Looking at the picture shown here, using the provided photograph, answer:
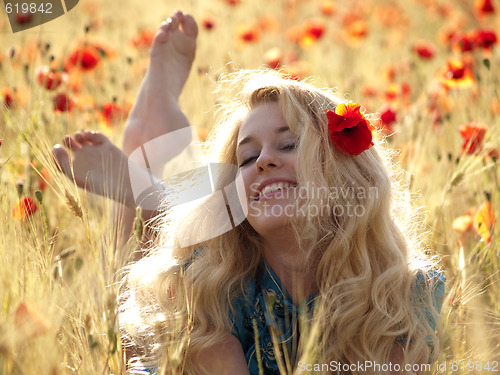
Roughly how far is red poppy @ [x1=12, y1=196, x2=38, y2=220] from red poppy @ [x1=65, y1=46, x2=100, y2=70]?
1.17 m

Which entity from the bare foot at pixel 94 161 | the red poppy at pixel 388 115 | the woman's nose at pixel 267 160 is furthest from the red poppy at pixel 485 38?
the bare foot at pixel 94 161

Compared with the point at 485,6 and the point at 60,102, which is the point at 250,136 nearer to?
the point at 60,102

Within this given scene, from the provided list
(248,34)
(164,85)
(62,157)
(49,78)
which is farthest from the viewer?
(248,34)

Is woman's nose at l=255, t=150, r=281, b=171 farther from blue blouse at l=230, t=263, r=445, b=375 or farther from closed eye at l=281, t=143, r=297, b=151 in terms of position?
blue blouse at l=230, t=263, r=445, b=375

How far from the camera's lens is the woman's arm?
1.50 m

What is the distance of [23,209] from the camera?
56.9 inches

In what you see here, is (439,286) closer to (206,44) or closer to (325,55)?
(206,44)

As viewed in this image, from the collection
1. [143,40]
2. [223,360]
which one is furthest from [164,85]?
[223,360]

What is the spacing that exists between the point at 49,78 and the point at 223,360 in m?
1.23

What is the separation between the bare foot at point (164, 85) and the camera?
7.51 ft

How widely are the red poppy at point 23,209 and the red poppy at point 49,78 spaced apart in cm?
71

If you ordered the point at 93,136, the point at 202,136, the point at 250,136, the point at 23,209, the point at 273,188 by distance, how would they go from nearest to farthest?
the point at 23,209, the point at 273,188, the point at 250,136, the point at 93,136, the point at 202,136

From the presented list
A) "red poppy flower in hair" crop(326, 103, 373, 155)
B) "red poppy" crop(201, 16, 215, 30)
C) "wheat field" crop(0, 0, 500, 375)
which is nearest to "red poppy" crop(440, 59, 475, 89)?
"wheat field" crop(0, 0, 500, 375)

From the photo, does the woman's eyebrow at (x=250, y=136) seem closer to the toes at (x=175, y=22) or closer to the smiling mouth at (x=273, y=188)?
the smiling mouth at (x=273, y=188)
